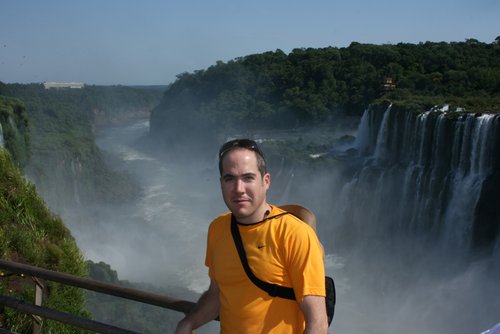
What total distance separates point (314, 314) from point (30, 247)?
4.35m

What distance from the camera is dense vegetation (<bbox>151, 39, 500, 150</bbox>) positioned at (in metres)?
35.5

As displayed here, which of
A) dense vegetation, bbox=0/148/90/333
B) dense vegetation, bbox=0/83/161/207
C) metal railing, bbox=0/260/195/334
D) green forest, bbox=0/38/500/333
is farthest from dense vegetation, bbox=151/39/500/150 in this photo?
metal railing, bbox=0/260/195/334

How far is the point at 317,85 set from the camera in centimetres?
5106

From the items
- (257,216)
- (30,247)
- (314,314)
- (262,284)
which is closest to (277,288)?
(262,284)

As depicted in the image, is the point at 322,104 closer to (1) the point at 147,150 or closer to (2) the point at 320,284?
(1) the point at 147,150

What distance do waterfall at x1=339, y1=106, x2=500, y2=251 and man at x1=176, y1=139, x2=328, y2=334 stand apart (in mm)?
17134

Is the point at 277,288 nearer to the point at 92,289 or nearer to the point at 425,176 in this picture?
the point at 92,289

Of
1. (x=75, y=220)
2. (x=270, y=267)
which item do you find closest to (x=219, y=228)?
(x=270, y=267)

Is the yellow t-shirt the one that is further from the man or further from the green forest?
the green forest

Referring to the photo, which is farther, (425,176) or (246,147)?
(425,176)

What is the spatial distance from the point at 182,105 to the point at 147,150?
827cm

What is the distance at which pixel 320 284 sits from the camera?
75.9 inches

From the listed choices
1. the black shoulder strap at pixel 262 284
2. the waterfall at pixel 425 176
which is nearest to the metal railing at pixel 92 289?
the black shoulder strap at pixel 262 284

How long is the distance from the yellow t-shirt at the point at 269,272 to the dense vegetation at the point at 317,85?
22055mm
